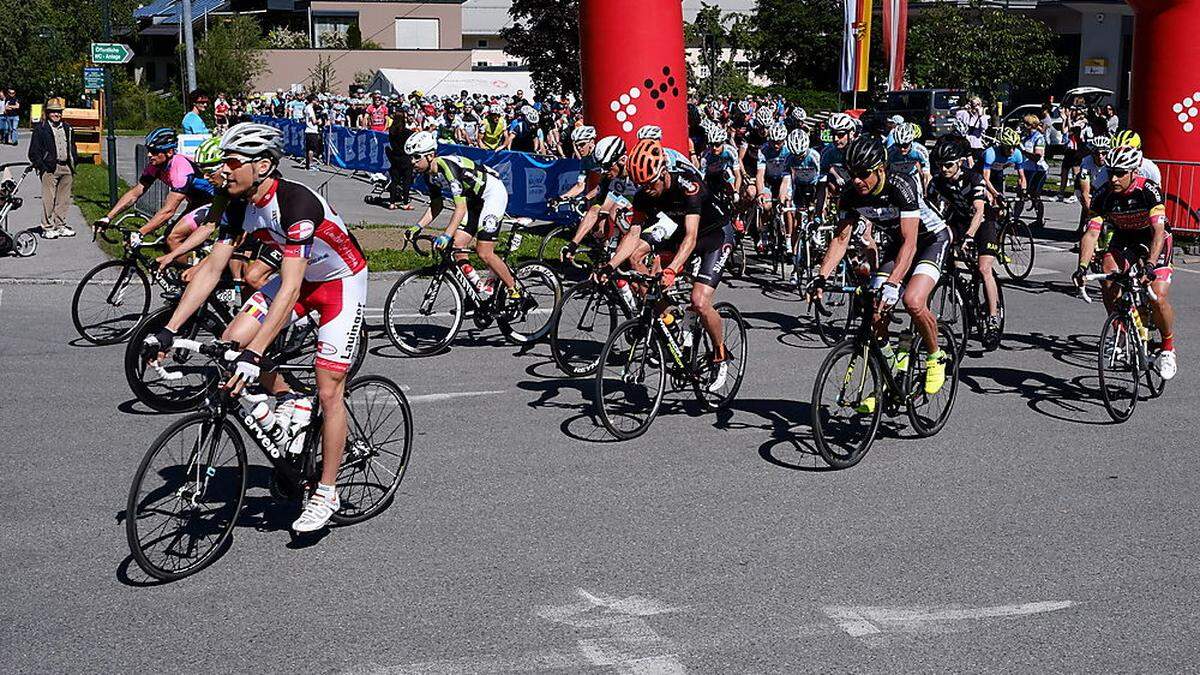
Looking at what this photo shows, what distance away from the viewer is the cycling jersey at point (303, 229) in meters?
6.20

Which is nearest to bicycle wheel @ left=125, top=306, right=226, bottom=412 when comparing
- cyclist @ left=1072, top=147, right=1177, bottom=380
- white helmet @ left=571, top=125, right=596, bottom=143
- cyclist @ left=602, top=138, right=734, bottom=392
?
cyclist @ left=602, top=138, right=734, bottom=392

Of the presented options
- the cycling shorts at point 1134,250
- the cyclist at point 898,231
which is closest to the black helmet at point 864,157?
the cyclist at point 898,231

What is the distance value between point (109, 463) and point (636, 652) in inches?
163

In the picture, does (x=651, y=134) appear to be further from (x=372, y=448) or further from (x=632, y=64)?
(x=632, y=64)

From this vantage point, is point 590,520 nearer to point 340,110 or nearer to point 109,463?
point 109,463

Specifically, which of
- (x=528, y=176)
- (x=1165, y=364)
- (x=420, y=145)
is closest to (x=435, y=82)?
(x=528, y=176)

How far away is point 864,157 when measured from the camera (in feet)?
27.4

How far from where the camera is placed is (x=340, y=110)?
42250 millimetres

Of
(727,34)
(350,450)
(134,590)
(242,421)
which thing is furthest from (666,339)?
(727,34)

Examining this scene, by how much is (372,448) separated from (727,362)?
10.7ft

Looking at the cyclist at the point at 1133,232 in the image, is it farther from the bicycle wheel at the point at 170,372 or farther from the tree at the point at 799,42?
the tree at the point at 799,42

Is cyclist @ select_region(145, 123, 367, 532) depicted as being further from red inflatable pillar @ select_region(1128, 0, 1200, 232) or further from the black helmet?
red inflatable pillar @ select_region(1128, 0, 1200, 232)

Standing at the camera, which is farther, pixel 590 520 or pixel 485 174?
pixel 485 174

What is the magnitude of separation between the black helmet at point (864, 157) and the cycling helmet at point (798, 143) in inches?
360
